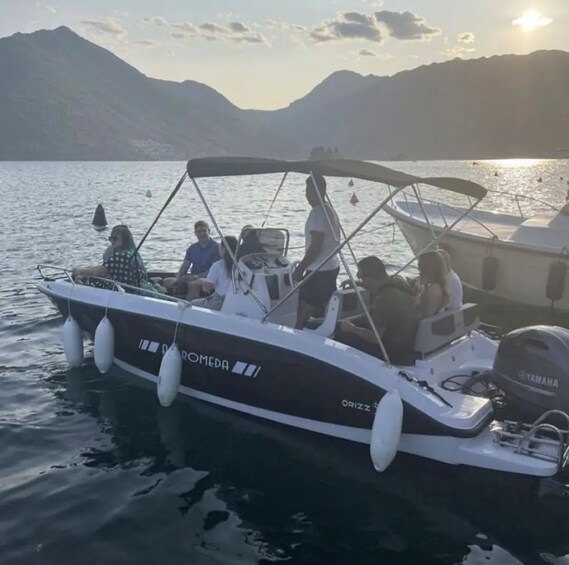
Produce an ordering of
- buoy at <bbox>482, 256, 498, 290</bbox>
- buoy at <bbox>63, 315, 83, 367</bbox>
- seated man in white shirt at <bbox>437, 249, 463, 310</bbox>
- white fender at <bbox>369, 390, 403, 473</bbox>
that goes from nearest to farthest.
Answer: white fender at <bbox>369, 390, 403, 473</bbox>, seated man in white shirt at <bbox>437, 249, 463, 310</bbox>, buoy at <bbox>63, 315, 83, 367</bbox>, buoy at <bbox>482, 256, 498, 290</bbox>

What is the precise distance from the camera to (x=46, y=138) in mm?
180250

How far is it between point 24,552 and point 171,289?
508 cm

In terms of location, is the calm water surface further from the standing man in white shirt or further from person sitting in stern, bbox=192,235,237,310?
the standing man in white shirt

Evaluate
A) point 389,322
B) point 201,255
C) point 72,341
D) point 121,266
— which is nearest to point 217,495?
point 389,322

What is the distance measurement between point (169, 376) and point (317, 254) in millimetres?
2013

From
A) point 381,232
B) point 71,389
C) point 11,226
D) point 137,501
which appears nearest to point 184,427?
point 137,501

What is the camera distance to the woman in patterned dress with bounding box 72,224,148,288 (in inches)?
345

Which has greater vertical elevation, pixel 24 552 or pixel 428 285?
pixel 428 285

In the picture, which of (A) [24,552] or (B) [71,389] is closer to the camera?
(A) [24,552]

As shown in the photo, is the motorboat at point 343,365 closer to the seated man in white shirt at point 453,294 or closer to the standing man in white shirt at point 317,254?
the seated man in white shirt at point 453,294

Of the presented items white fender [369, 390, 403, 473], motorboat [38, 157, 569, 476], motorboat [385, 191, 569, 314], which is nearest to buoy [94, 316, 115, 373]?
motorboat [38, 157, 569, 476]

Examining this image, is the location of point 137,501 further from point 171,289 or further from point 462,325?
point 171,289

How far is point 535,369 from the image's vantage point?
601 cm

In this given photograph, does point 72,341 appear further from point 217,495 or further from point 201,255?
point 217,495
